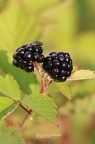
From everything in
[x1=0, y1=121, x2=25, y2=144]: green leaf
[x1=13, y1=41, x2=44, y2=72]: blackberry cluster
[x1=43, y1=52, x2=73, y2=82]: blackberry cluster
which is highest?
[x1=13, y1=41, x2=44, y2=72]: blackberry cluster

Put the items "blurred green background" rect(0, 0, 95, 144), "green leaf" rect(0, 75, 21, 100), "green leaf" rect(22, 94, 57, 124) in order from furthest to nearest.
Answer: "blurred green background" rect(0, 0, 95, 144)
"green leaf" rect(0, 75, 21, 100)
"green leaf" rect(22, 94, 57, 124)

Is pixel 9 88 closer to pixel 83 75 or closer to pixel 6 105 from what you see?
pixel 6 105

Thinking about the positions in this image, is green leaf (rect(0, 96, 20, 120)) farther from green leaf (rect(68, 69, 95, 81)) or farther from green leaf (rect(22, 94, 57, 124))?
green leaf (rect(68, 69, 95, 81))

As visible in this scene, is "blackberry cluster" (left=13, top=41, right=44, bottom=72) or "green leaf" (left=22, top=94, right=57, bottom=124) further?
"blackberry cluster" (left=13, top=41, right=44, bottom=72)

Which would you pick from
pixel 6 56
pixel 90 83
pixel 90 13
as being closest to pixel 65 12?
pixel 90 13

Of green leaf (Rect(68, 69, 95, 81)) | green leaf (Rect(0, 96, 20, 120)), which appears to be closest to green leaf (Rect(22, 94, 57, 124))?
green leaf (Rect(0, 96, 20, 120))

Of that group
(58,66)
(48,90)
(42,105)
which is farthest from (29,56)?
(48,90)

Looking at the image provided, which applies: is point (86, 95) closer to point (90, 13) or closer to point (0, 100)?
point (0, 100)
